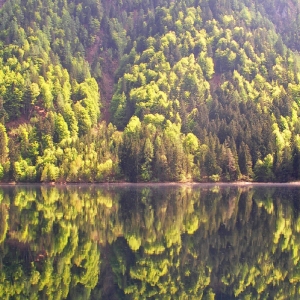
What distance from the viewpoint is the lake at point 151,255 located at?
113 ft

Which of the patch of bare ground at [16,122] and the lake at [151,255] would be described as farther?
the patch of bare ground at [16,122]

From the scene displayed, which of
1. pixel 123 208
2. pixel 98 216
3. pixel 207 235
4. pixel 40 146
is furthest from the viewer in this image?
pixel 40 146

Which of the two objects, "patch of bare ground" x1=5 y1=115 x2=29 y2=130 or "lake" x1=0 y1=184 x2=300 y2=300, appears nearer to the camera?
"lake" x1=0 y1=184 x2=300 y2=300

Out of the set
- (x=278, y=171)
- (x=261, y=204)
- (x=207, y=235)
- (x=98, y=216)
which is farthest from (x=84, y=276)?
(x=278, y=171)

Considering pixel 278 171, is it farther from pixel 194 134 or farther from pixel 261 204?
pixel 261 204

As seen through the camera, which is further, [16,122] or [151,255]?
[16,122]

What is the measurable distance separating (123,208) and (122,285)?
147 ft

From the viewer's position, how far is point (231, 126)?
594 ft

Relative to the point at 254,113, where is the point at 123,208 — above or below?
below

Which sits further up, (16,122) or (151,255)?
(16,122)

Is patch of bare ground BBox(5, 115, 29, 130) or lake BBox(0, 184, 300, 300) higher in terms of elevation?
patch of bare ground BBox(5, 115, 29, 130)

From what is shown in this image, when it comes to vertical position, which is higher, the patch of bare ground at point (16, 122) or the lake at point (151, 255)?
the patch of bare ground at point (16, 122)

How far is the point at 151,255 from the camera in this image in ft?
144

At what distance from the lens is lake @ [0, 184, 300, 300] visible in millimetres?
34594
